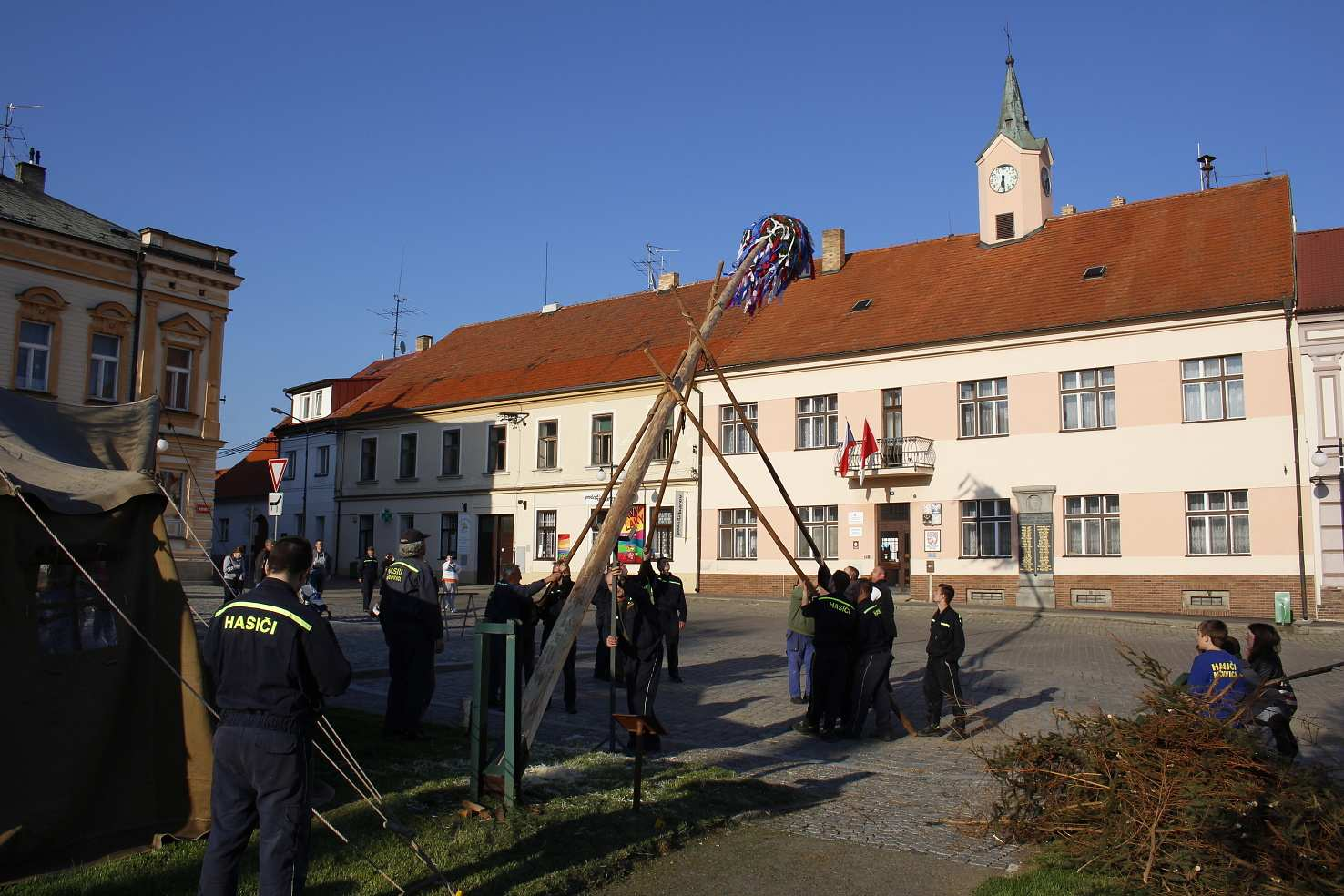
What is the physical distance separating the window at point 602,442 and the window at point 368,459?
12.1m

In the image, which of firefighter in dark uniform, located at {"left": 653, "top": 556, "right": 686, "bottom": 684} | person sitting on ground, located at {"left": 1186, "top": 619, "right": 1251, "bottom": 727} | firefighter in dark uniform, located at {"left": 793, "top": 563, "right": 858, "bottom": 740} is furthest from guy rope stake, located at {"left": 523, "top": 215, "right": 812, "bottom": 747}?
person sitting on ground, located at {"left": 1186, "top": 619, "right": 1251, "bottom": 727}

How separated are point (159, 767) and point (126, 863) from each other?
26.0 inches

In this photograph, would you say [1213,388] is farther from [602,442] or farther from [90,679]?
[90,679]

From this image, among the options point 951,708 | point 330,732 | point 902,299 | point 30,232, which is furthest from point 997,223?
point 330,732

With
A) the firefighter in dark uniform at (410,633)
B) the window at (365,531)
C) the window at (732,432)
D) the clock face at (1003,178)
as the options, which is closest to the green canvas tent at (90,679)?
the firefighter in dark uniform at (410,633)

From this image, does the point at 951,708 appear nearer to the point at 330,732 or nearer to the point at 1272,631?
the point at 1272,631

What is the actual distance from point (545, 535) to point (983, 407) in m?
16.8

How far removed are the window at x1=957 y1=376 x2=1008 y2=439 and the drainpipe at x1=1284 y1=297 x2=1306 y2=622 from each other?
6.77 metres

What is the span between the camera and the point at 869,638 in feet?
34.9

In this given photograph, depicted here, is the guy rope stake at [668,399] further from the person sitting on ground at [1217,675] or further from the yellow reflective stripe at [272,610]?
the person sitting on ground at [1217,675]

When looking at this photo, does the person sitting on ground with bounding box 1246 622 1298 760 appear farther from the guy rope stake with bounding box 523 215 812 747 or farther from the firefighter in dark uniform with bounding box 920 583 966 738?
the guy rope stake with bounding box 523 215 812 747

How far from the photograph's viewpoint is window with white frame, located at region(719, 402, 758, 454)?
110 feet

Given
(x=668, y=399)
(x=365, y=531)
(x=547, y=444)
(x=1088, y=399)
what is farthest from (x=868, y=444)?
(x=365, y=531)

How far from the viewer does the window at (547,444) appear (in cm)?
3872
